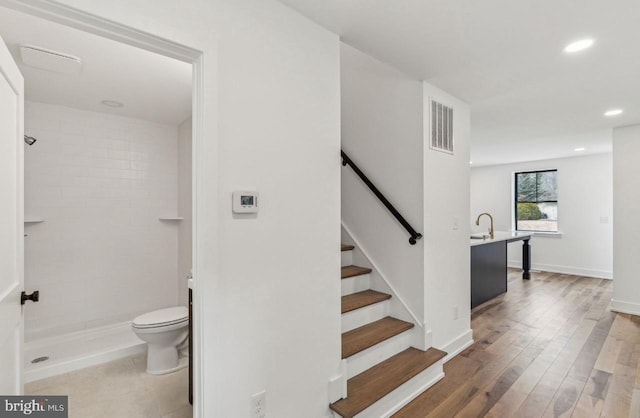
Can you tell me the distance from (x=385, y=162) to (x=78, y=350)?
3.38m

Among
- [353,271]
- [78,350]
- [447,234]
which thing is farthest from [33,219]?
[447,234]

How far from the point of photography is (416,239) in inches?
100

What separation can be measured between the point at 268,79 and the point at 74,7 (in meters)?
0.78

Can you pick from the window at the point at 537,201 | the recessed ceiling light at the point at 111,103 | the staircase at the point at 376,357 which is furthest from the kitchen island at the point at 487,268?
the recessed ceiling light at the point at 111,103

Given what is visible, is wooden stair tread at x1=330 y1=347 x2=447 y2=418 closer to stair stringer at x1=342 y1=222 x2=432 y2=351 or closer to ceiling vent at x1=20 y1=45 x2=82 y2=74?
stair stringer at x1=342 y1=222 x2=432 y2=351

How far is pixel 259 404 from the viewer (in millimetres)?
1521

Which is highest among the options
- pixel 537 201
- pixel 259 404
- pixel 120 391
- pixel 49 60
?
pixel 49 60

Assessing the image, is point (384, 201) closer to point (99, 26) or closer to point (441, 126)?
point (441, 126)

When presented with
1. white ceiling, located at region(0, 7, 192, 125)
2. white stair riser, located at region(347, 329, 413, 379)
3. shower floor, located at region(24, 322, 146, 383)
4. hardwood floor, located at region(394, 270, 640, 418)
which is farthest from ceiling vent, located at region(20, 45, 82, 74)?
hardwood floor, located at region(394, 270, 640, 418)

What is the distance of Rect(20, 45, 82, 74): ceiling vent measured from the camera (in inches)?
79.2

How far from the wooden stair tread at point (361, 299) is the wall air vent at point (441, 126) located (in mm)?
1377

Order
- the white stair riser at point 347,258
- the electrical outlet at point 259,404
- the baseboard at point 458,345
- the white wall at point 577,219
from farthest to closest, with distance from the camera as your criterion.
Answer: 1. the white wall at point 577,219
2. the white stair riser at point 347,258
3. the baseboard at point 458,345
4. the electrical outlet at point 259,404

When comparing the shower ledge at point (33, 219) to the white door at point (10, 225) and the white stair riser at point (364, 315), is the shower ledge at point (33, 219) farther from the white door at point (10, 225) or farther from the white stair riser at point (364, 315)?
the white stair riser at point (364, 315)

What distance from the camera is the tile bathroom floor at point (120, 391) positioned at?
212cm
